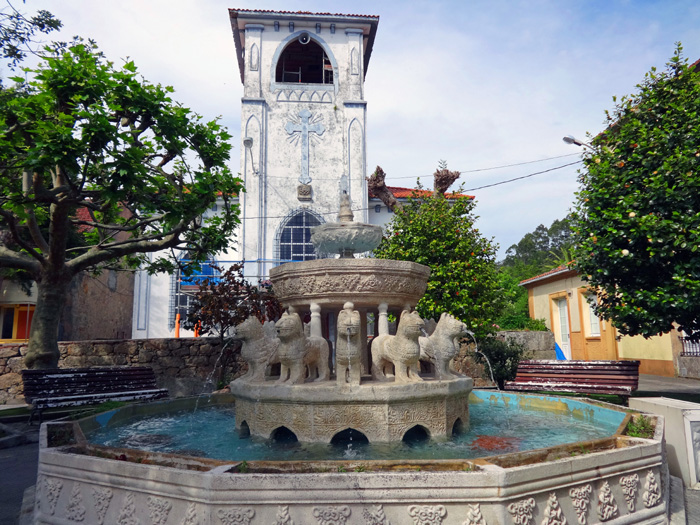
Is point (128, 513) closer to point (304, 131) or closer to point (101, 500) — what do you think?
point (101, 500)

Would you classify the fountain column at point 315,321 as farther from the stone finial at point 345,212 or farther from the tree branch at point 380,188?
the tree branch at point 380,188

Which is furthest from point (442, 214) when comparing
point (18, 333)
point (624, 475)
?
point (18, 333)

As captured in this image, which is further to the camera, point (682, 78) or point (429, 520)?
point (682, 78)

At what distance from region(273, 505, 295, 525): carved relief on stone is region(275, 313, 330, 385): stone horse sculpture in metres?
A: 2.33

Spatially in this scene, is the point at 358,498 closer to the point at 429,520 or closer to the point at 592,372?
the point at 429,520

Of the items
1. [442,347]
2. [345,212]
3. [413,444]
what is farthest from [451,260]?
[413,444]

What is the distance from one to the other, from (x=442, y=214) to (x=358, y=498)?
422 inches

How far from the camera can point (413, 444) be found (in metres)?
5.23

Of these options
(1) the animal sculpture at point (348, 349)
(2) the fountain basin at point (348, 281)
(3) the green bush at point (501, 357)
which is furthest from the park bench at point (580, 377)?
(1) the animal sculpture at point (348, 349)

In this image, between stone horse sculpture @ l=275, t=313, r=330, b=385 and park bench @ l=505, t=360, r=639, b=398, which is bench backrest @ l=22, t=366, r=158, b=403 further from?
park bench @ l=505, t=360, r=639, b=398

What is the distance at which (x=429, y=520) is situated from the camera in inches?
126

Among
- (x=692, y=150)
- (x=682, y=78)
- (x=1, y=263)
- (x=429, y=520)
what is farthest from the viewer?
(x=1, y=263)

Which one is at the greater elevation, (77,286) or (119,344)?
(77,286)

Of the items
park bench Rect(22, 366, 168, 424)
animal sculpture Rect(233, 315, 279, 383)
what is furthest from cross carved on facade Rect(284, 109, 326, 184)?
animal sculpture Rect(233, 315, 279, 383)
